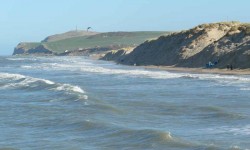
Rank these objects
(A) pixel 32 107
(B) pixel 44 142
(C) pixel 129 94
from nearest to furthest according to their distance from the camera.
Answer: (B) pixel 44 142
(A) pixel 32 107
(C) pixel 129 94

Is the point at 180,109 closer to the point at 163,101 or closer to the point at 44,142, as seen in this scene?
the point at 163,101

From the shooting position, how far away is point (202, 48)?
77.8 m

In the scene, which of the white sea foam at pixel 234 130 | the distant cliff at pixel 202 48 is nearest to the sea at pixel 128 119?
the white sea foam at pixel 234 130

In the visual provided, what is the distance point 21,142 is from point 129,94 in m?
17.5

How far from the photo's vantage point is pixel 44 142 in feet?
65.8

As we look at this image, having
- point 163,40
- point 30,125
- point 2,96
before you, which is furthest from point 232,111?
point 163,40

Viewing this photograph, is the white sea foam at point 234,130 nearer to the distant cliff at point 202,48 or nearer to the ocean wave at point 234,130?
the ocean wave at point 234,130

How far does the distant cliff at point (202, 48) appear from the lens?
213ft

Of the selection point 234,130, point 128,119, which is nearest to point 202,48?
point 128,119

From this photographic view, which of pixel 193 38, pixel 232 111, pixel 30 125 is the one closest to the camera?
pixel 30 125

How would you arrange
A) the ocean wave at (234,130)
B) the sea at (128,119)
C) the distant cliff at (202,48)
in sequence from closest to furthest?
the sea at (128,119), the ocean wave at (234,130), the distant cliff at (202,48)

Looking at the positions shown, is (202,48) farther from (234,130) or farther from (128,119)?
(234,130)

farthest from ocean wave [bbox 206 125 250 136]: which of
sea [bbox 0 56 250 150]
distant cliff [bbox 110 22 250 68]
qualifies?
distant cliff [bbox 110 22 250 68]

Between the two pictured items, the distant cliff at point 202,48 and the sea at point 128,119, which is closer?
the sea at point 128,119
